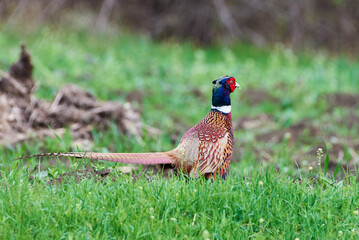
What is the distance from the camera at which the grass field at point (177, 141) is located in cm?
300

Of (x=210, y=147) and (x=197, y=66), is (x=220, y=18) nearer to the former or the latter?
(x=197, y=66)

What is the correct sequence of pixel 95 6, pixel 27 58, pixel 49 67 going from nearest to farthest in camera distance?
1. pixel 27 58
2. pixel 49 67
3. pixel 95 6

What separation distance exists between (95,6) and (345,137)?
7878 millimetres

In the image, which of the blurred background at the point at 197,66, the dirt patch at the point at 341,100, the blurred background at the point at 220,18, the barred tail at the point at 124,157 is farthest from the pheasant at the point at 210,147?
the blurred background at the point at 220,18

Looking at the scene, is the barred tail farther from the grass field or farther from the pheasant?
the grass field

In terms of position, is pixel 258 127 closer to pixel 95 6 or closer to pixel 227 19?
pixel 227 19

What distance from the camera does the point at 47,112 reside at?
558 cm

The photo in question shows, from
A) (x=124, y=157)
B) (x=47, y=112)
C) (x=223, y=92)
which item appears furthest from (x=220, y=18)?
(x=124, y=157)

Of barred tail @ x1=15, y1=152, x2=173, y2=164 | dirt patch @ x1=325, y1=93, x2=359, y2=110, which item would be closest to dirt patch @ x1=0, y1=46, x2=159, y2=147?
barred tail @ x1=15, y1=152, x2=173, y2=164

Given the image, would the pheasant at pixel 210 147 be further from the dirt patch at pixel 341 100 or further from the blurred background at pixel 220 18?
the blurred background at pixel 220 18

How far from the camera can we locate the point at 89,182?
335 centimetres

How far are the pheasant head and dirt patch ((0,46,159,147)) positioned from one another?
230cm

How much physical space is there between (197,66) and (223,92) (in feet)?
20.5

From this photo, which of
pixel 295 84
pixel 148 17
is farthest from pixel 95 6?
pixel 295 84
